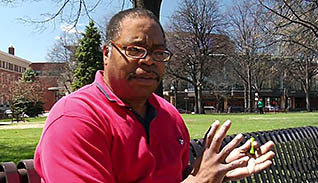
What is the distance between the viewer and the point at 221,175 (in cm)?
168

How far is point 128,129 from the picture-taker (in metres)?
1.68

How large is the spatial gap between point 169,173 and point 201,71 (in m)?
38.6

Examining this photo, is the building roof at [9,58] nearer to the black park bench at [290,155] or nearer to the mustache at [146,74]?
the black park bench at [290,155]

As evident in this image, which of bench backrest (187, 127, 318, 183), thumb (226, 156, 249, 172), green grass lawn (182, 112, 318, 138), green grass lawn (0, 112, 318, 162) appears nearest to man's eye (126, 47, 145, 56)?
thumb (226, 156, 249, 172)

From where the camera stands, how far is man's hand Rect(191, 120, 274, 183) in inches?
66.9

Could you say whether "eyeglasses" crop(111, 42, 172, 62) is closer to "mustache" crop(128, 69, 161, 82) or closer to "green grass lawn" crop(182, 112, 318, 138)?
"mustache" crop(128, 69, 161, 82)

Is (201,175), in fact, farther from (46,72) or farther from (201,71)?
(46,72)

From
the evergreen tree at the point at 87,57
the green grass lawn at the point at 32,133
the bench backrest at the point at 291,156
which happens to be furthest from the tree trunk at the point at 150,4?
the evergreen tree at the point at 87,57

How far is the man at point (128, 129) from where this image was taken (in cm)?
149

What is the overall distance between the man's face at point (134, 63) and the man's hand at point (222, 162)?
0.42 m

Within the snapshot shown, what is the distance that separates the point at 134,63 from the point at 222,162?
2.15 feet

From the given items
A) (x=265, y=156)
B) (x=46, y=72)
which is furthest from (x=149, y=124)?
(x=46, y=72)

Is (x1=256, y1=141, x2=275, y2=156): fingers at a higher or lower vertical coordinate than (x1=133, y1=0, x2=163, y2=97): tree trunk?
lower

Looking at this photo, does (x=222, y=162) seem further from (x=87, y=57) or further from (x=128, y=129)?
(x=87, y=57)
